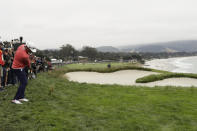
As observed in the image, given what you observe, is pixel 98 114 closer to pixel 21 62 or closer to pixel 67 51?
pixel 21 62

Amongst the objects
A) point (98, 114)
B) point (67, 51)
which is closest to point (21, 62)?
point (98, 114)

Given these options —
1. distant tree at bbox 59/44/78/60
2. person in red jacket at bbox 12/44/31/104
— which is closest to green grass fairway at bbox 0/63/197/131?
person in red jacket at bbox 12/44/31/104

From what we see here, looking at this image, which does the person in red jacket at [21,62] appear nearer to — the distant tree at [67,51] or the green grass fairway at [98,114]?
the green grass fairway at [98,114]

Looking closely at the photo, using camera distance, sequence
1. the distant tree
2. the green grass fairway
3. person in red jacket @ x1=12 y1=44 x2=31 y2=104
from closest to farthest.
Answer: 1. the green grass fairway
2. person in red jacket @ x1=12 y1=44 x2=31 y2=104
3. the distant tree

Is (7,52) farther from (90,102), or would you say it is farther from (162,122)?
(162,122)

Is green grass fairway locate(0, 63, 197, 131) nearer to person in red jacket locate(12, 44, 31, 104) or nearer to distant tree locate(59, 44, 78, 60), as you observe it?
person in red jacket locate(12, 44, 31, 104)

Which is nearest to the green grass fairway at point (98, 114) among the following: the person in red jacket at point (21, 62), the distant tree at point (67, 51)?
the person in red jacket at point (21, 62)

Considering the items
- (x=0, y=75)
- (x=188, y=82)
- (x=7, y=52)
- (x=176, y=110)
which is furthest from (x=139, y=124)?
(x=188, y=82)

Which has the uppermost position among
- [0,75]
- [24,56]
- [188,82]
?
[24,56]

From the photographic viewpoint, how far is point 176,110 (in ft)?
22.3

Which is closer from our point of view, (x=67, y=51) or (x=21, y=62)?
(x=21, y=62)

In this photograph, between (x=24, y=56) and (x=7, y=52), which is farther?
(x=7, y=52)

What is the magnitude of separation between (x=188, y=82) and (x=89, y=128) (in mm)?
16565

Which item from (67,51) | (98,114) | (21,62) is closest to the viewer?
(98,114)
